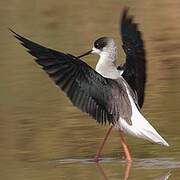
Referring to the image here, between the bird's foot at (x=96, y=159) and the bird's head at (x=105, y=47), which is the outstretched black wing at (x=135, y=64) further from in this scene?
the bird's foot at (x=96, y=159)

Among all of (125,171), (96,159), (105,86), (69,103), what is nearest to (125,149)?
(96,159)

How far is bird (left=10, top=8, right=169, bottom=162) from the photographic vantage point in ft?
32.6

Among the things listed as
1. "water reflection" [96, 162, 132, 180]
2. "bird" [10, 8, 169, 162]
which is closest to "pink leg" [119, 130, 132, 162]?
"bird" [10, 8, 169, 162]

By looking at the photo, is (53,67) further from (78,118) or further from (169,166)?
(78,118)

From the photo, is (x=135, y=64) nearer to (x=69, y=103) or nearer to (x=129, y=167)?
(x=129, y=167)

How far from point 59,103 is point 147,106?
1305 mm

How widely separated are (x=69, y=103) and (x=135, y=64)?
285cm

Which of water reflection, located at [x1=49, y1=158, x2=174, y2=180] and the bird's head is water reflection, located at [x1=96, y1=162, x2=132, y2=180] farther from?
the bird's head

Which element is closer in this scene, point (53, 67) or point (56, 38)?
point (53, 67)

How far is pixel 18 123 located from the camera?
1245 centimetres

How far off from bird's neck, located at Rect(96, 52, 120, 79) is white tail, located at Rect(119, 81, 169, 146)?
0.40 metres

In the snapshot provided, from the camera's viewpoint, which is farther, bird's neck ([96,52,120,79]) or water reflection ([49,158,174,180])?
bird's neck ([96,52,120,79])

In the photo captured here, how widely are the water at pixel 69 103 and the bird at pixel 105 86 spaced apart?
15.1 inches

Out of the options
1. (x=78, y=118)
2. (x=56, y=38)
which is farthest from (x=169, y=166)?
(x=56, y=38)
